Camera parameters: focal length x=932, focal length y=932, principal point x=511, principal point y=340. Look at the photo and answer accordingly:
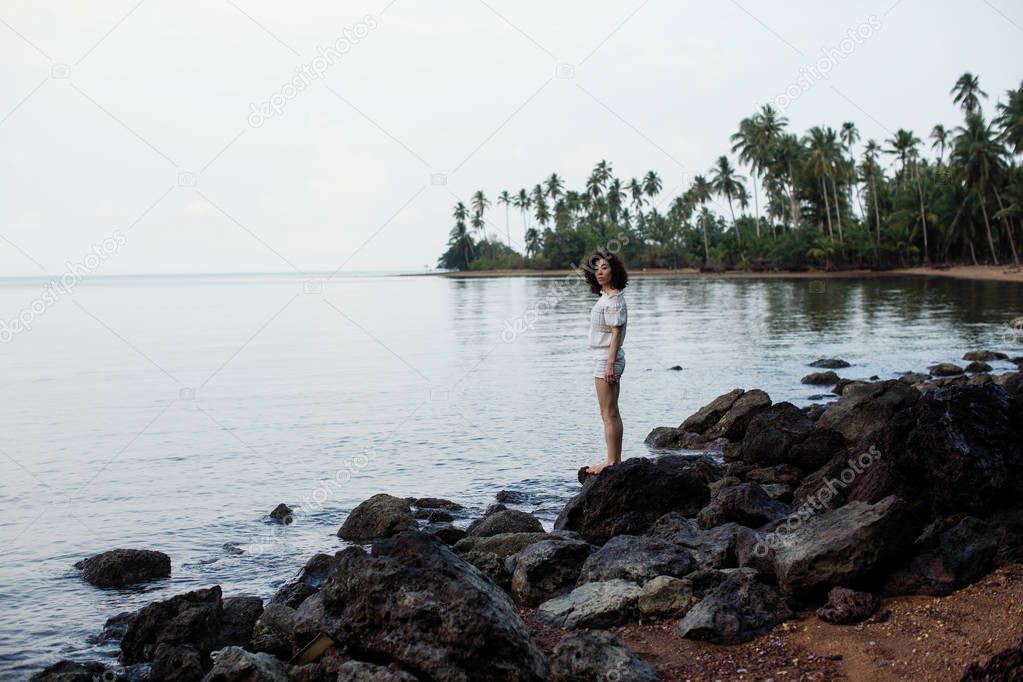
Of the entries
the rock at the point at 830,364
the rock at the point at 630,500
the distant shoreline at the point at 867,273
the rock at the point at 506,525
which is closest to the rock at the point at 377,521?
the rock at the point at 506,525

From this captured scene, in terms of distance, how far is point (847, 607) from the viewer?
20.5 ft

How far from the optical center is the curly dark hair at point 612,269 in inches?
410

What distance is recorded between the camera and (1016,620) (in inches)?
228

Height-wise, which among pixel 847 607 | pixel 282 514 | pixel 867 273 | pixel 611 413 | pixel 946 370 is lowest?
pixel 946 370

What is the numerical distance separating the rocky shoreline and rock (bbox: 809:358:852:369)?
15.1m

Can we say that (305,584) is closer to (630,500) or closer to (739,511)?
(630,500)

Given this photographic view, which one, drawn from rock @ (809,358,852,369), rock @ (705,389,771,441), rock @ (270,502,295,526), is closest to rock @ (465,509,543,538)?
rock @ (270,502,295,526)

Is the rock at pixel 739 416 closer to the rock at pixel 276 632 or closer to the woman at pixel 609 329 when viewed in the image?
the woman at pixel 609 329

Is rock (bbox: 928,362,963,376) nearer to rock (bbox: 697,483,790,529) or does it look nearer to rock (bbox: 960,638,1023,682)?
rock (bbox: 697,483,790,529)

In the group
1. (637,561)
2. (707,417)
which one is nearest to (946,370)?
(707,417)

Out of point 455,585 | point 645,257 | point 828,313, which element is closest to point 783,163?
point 645,257

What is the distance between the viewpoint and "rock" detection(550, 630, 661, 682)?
556cm

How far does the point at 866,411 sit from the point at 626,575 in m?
6.85

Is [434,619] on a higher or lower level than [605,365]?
lower
